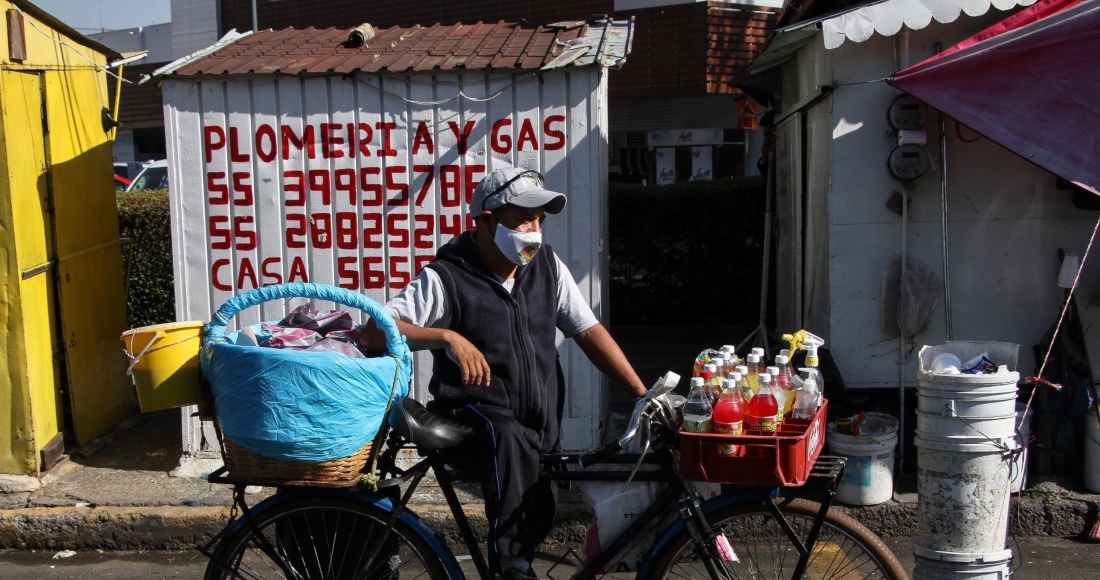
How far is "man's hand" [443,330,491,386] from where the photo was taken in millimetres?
3051

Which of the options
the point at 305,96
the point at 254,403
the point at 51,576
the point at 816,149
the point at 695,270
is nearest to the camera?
the point at 254,403

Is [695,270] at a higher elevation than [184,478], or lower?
higher

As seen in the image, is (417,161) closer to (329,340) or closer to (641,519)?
(329,340)

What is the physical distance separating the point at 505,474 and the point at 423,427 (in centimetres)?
31

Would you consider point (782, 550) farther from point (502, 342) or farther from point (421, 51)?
point (421, 51)

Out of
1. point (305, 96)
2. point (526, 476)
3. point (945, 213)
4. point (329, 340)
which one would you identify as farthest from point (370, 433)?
point (945, 213)

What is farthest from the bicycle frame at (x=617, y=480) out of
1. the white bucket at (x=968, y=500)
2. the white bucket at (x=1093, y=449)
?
the white bucket at (x=1093, y=449)

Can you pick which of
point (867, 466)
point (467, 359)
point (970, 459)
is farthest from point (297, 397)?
point (867, 466)

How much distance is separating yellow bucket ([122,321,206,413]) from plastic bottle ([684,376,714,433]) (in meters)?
1.57

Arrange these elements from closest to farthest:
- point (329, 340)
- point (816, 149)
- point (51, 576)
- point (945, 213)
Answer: point (329, 340)
point (51, 576)
point (945, 213)
point (816, 149)

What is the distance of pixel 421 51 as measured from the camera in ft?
18.7

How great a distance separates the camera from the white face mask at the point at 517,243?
3227 mm

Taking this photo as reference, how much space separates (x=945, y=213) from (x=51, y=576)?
16.1 feet

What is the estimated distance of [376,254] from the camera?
219 inches
